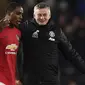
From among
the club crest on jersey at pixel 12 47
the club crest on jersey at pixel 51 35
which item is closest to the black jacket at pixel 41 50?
the club crest on jersey at pixel 51 35

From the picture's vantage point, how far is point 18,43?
9.78 ft

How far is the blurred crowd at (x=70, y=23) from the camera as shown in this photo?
440 centimetres

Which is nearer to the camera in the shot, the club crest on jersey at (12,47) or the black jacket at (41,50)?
the club crest on jersey at (12,47)

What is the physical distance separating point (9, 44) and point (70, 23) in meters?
2.07

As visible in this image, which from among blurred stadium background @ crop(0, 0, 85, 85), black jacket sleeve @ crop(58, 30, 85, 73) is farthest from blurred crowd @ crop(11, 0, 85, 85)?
black jacket sleeve @ crop(58, 30, 85, 73)

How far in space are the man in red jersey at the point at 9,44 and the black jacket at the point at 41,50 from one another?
0.43 feet

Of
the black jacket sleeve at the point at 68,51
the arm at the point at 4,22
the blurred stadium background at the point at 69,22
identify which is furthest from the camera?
the blurred stadium background at the point at 69,22

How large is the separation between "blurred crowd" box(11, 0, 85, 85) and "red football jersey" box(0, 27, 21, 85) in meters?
1.26

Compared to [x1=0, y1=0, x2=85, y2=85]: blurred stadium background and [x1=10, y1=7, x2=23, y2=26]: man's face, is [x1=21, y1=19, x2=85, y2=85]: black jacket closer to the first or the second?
[x1=10, y1=7, x2=23, y2=26]: man's face

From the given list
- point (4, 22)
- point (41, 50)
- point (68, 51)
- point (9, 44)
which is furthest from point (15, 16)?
point (68, 51)

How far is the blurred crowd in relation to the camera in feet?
14.4

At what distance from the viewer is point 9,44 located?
2.88 meters

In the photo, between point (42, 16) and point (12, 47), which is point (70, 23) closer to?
point (42, 16)

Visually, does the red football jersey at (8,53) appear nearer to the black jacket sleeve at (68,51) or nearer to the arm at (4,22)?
the arm at (4,22)
